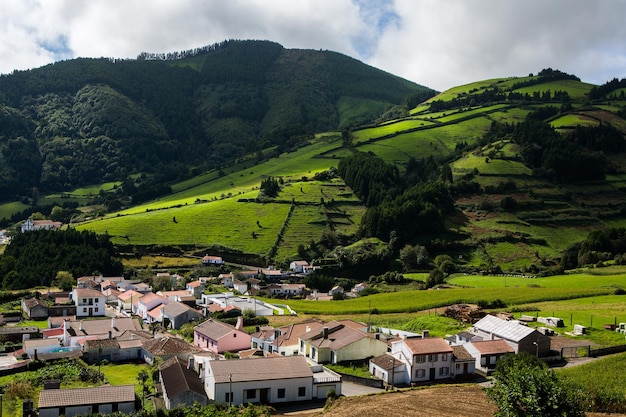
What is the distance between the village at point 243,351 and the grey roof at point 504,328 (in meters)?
0.11

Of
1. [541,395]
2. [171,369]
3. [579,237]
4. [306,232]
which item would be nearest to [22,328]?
[171,369]

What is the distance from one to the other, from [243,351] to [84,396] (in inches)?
719

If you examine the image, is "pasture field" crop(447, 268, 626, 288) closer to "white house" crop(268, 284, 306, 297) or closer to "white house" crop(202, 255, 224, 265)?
"white house" crop(268, 284, 306, 297)

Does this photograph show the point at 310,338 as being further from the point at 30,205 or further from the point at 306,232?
the point at 30,205

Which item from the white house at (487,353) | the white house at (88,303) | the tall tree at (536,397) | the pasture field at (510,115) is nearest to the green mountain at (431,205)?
the pasture field at (510,115)

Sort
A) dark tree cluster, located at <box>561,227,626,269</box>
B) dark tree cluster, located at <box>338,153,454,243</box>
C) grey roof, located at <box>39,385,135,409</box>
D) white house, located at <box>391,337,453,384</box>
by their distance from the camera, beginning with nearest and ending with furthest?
grey roof, located at <box>39,385,135,409</box>
white house, located at <box>391,337,453,384</box>
dark tree cluster, located at <box>561,227,626,269</box>
dark tree cluster, located at <box>338,153,454,243</box>

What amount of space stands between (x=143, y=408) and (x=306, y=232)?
79.6 metres

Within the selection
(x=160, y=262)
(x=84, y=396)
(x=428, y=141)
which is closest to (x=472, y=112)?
(x=428, y=141)

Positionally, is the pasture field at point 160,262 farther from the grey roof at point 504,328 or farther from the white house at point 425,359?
the white house at point 425,359

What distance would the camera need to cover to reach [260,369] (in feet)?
124

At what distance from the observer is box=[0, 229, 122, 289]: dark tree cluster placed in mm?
86250

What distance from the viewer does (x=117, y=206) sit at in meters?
157

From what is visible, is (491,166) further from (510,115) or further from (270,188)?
(510,115)

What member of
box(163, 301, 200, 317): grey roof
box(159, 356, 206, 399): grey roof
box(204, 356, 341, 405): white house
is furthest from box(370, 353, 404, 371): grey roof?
box(163, 301, 200, 317): grey roof
